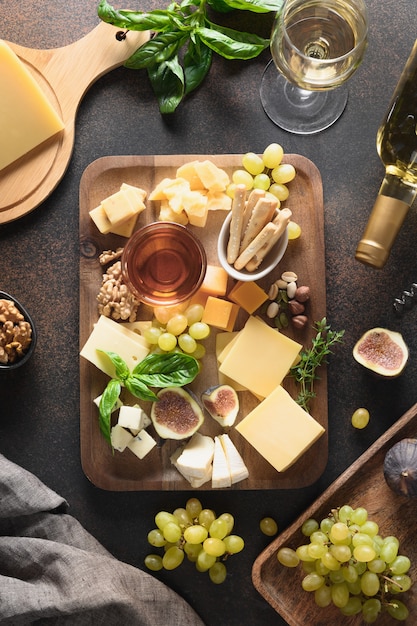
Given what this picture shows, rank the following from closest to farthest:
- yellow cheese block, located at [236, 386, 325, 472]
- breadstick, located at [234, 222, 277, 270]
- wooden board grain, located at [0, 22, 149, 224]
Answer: breadstick, located at [234, 222, 277, 270], yellow cheese block, located at [236, 386, 325, 472], wooden board grain, located at [0, 22, 149, 224]

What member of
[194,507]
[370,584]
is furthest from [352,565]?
[194,507]

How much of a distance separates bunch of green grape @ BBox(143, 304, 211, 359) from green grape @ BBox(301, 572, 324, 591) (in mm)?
656

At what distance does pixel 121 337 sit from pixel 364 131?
0.93 meters

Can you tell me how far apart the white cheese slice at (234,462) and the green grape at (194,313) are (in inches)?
13.0

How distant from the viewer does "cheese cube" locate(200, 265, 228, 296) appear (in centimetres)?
191

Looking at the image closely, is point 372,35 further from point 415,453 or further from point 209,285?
point 415,453

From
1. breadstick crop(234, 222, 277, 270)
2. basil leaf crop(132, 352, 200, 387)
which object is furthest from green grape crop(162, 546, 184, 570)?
breadstick crop(234, 222, 277, 270)

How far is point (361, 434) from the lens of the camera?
199 centimetres

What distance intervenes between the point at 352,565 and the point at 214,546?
36 cm

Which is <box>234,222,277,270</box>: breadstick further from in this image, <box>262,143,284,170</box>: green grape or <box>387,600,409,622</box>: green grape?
<box>387,600,409,622</box>: green grape

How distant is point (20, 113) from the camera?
76.7 inches

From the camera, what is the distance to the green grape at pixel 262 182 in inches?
75.2

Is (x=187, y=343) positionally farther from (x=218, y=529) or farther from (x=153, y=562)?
(x=153, y=562)

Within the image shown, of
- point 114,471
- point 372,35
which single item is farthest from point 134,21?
point 114,471
